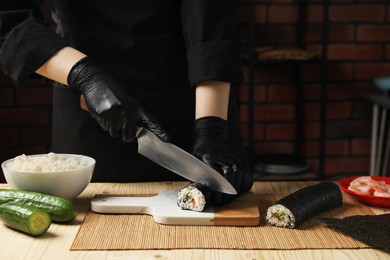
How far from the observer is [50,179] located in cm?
130

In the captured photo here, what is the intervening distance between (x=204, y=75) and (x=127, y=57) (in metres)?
0.26

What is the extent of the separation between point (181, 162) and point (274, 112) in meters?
1.82

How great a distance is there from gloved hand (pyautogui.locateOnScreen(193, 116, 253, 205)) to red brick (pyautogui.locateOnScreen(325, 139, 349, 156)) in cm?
177

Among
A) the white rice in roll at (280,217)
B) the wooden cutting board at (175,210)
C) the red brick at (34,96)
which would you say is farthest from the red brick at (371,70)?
the white rice in roll at (280,217)

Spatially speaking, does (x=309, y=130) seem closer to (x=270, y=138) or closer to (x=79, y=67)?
(x=270, y=138)

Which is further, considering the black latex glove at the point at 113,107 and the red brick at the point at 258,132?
the red brick at the point at 258,132

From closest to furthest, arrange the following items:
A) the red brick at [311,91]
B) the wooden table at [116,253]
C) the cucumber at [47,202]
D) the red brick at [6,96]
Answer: the wooden table at [116,253], the cucumber at [47,202], the red brick at [6,96], the red brick at [311,91]

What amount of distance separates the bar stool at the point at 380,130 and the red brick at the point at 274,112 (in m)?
0.40

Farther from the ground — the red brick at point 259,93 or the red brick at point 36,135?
the red brick at point 259,93

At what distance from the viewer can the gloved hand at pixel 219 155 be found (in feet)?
4.39

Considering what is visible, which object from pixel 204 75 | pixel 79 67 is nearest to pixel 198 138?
pixel 204 75

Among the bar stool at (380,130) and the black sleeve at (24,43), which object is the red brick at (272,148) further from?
the black sleeve at (24,43)

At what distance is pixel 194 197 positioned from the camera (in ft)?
4.14

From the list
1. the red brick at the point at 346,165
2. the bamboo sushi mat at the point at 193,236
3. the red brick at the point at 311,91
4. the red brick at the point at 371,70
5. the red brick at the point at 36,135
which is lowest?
the red brick at the point at 346,165
